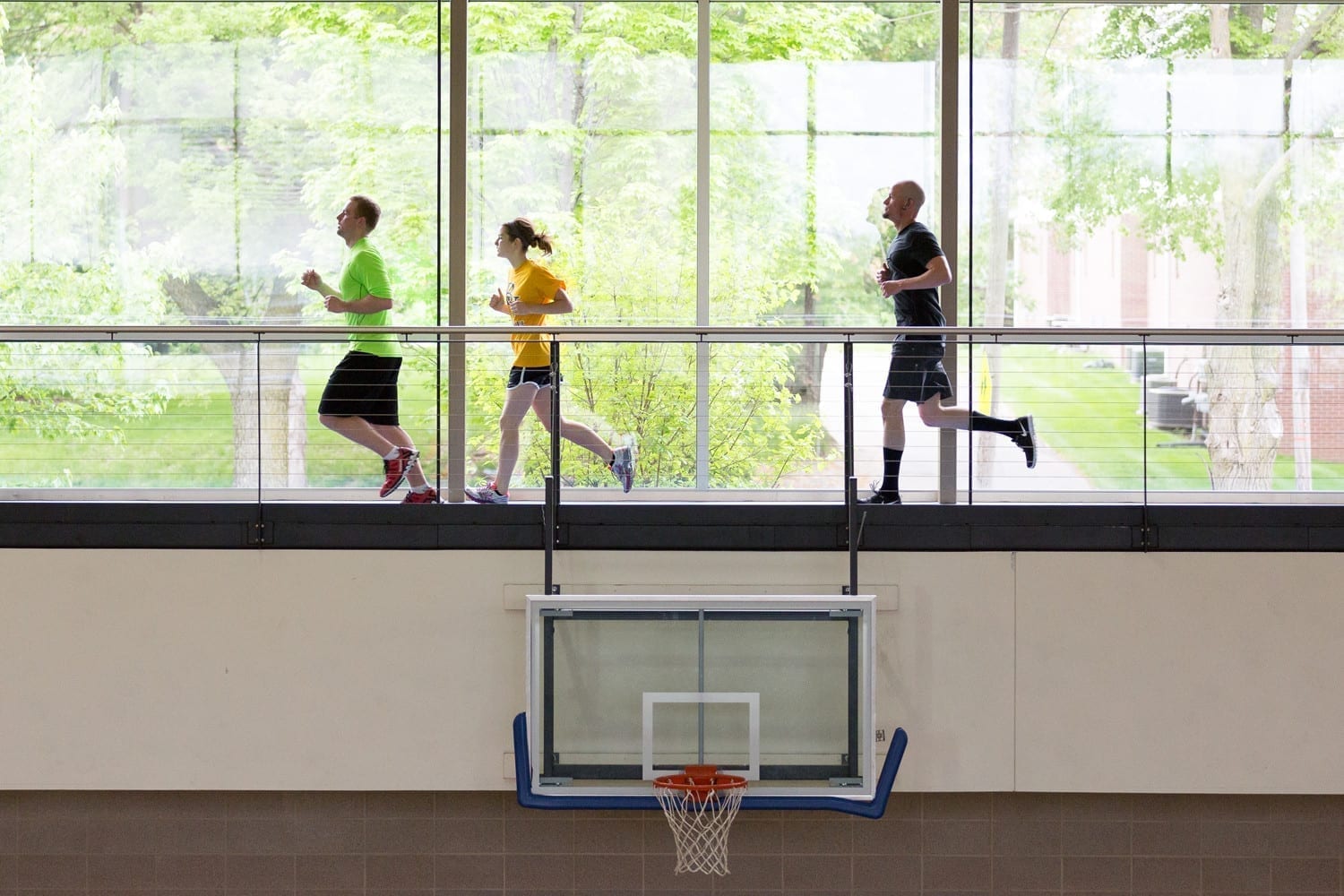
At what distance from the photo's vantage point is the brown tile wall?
20.1 ft

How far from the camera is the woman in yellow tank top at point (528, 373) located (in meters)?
5.96

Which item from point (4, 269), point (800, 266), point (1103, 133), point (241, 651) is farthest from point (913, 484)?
point (4, 269)

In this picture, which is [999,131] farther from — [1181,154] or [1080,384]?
[1080,384]

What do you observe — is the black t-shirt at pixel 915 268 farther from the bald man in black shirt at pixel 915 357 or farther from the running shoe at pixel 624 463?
the running shoe at pixel 624 463

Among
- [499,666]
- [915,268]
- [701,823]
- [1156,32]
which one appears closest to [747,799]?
[701,823]

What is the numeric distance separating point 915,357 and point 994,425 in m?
0.46

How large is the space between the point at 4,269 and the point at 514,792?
5455mm

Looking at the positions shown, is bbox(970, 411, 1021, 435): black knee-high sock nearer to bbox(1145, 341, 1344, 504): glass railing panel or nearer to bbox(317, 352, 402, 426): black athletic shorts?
bbox(317, 352, 402, 426): black athletic shorts

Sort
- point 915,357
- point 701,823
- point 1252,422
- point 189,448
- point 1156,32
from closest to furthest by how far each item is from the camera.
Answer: point 701,823
point 915,357
point 1156,32
point 1252,422
point 189,448

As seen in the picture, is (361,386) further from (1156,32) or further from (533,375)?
(1156,32)

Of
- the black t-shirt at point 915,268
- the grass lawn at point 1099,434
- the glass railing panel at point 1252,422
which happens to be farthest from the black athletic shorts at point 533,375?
the glass railing panel at point 1252,422

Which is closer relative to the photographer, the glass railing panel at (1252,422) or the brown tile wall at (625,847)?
the brown tile wall at (625,847)

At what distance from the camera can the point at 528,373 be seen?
5965 mm

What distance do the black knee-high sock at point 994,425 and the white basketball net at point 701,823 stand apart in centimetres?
185
